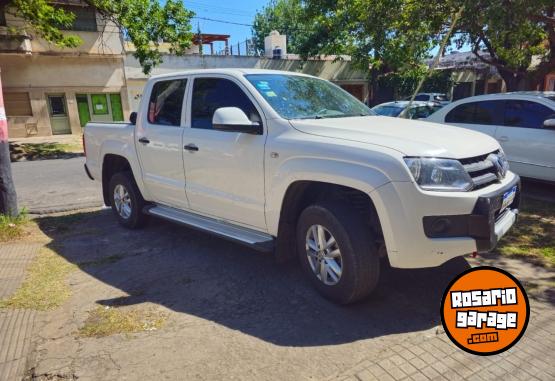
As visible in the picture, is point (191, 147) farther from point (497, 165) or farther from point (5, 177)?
point (5, 177)

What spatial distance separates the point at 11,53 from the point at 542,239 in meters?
19.6

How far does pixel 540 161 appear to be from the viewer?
20.7 feet

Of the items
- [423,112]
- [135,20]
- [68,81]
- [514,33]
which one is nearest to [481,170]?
[423,112]

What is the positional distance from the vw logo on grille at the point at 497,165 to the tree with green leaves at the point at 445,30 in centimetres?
376

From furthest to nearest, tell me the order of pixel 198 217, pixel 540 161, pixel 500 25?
pixel 500 25
pixel 540 161
pixel 198 217

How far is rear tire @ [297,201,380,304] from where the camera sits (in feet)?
10.4

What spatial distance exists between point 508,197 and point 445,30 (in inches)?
370

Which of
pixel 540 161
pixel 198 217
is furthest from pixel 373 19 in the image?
pixel 198 217

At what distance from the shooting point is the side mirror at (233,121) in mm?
3586

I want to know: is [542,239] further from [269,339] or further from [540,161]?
[269,339]

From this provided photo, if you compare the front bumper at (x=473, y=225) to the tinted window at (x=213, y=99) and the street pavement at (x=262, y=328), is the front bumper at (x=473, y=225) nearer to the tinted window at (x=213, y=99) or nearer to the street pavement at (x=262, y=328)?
the street pavement at (x=262, y=328)

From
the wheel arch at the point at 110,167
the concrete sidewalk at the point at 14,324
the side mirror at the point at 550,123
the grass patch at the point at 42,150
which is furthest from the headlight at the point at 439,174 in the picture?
the grass patch at the point at 42,150

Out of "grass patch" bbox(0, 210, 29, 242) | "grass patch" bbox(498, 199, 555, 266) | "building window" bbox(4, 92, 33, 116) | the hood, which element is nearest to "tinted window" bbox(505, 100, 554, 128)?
"grass patch" bbox(498, 199, 555, 266)

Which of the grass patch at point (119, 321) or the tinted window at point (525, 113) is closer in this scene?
the grass patch at point (119, 321)
